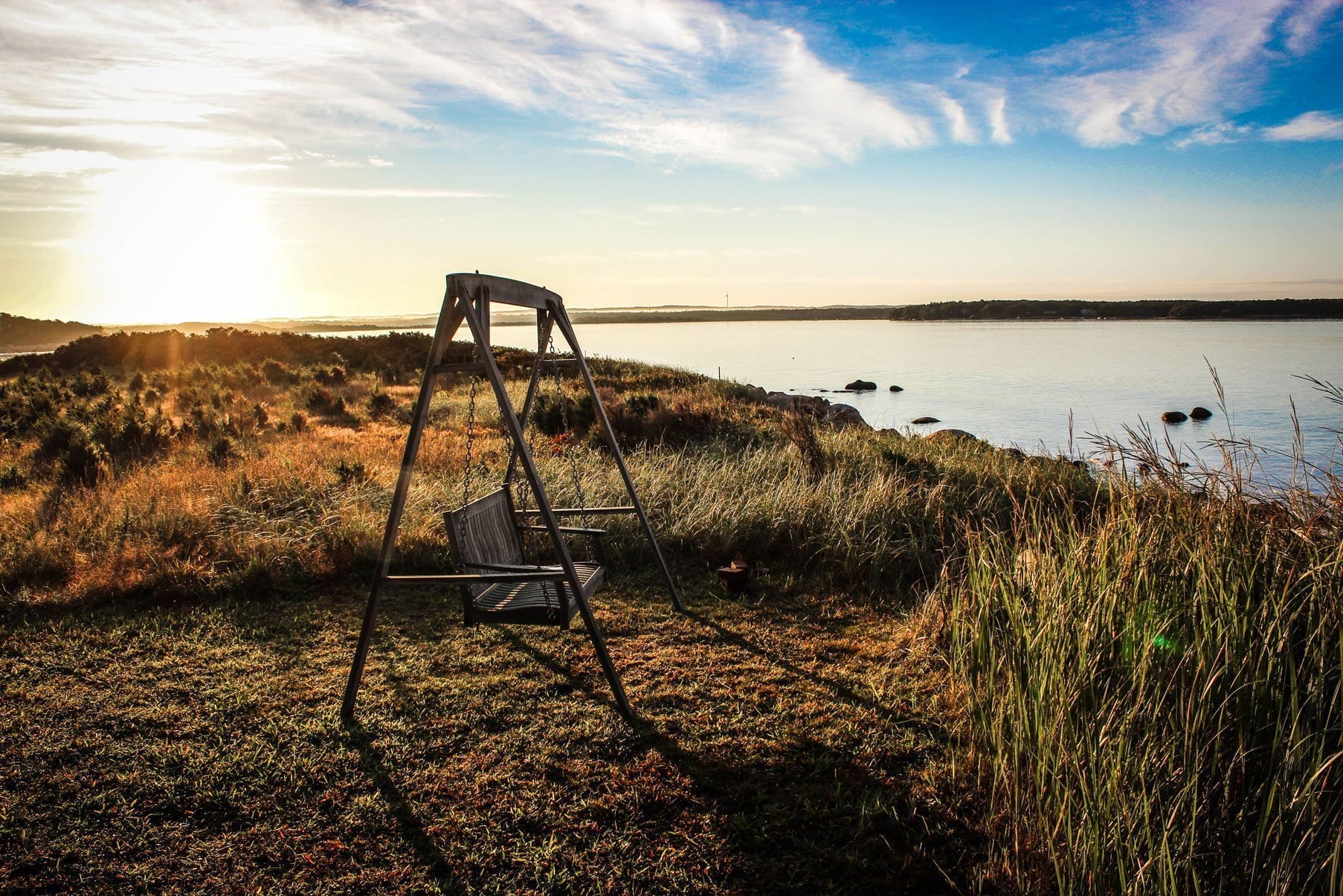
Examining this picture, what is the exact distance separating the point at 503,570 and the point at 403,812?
1.14m

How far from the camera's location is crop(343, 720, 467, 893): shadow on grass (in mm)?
2663

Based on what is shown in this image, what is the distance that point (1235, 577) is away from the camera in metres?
2.62

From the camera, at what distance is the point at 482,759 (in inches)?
134

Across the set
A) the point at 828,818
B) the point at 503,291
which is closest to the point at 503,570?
the point at 503,291

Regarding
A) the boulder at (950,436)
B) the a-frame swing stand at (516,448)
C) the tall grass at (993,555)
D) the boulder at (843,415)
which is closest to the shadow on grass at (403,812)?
the a-frame swing stand at (516,448)

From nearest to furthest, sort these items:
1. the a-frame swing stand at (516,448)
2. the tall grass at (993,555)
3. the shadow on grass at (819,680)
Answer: the tall grass at (993,555) → the a-frame swing stand at (516,448) → the shadow on grass at (819,680)

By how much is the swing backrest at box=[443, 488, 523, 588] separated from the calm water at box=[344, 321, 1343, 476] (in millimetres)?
3224

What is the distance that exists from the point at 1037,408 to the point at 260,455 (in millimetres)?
27331

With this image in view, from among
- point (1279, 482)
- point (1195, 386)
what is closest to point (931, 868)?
point (1279, 482)

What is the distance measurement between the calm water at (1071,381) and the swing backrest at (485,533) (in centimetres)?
322

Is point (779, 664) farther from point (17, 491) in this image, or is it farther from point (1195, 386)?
point (1195, 386)

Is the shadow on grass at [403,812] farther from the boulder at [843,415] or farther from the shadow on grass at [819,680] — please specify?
the boulder at [843,415]

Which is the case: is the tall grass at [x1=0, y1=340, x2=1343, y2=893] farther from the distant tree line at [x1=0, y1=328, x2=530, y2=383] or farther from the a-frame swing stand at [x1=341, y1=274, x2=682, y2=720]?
the distant tree line at [x1=0, y1=328, x2=530, y2=383]

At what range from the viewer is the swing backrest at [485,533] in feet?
12.8
